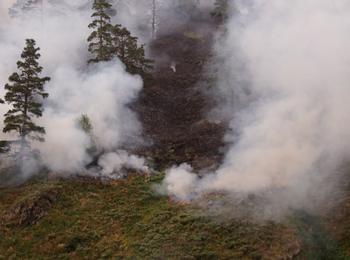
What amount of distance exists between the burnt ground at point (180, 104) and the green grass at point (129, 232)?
572cm

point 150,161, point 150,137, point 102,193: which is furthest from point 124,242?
point 150,137

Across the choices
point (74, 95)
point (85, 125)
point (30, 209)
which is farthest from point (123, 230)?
point (74, 95)

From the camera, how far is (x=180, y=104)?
4388 centimetres

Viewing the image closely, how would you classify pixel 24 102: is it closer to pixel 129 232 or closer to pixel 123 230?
pixel 123 230

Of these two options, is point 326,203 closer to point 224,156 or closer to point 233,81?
point 224,156

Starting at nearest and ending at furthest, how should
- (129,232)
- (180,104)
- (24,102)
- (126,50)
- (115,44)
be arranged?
(129,232) → (24,102) → (180,104) → (126,50) → (115,44)

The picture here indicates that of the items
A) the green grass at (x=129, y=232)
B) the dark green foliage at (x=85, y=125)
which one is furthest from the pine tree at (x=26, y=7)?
the green grass at (x=129, y=232)

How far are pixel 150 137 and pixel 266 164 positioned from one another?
11.8 m

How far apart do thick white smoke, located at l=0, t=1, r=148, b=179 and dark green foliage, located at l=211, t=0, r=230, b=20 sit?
57.8 feet

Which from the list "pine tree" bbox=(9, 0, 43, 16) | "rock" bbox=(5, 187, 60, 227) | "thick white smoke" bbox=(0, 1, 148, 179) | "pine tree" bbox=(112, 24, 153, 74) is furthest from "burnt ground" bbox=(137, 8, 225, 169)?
"pine tree" bbox=(9, 0, 43, 16)

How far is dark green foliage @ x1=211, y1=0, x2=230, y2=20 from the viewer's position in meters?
60.6

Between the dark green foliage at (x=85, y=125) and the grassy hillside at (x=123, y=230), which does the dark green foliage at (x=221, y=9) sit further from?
the grassy hillside at (x=123, y=230)

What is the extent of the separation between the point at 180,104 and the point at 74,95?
10.0 m

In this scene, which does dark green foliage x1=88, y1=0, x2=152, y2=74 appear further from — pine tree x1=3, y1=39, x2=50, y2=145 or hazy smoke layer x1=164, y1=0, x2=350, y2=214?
pine tree x1=3, y1=39, x2=50, y2=145
